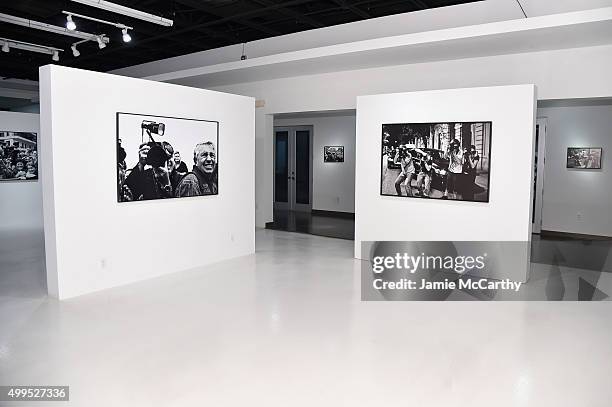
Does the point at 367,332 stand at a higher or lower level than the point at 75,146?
lower

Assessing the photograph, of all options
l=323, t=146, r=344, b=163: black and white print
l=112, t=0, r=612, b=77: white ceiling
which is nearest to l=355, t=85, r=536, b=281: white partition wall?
l=112, t=0, r=612, b=77: white ceiling

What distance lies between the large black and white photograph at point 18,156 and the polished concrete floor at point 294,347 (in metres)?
5.93

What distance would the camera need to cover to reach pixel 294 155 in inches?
627

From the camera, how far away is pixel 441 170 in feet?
25.0

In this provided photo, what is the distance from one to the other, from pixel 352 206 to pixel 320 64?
19.1ft

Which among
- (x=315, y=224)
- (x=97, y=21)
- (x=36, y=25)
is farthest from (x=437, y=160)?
(x=36, y=25)

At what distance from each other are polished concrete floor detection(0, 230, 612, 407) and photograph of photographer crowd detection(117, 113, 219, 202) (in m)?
1.42

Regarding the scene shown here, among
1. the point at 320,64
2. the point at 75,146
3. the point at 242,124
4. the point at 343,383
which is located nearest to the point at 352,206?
the point at 320,64

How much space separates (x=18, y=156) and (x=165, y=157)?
22.1 feet

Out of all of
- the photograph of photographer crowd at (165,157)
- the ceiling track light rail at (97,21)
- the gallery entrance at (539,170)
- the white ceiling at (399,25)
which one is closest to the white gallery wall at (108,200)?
the photograph of photographer crowd at (165,157)

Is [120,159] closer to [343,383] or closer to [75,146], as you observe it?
[75,146]

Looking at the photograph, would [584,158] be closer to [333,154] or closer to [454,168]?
[454,168]

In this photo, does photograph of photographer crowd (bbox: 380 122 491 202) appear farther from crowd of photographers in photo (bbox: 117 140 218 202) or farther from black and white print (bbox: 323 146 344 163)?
black and white print (bbox: 323 146 344 163)

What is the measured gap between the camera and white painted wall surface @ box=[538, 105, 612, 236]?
10.5 metres
